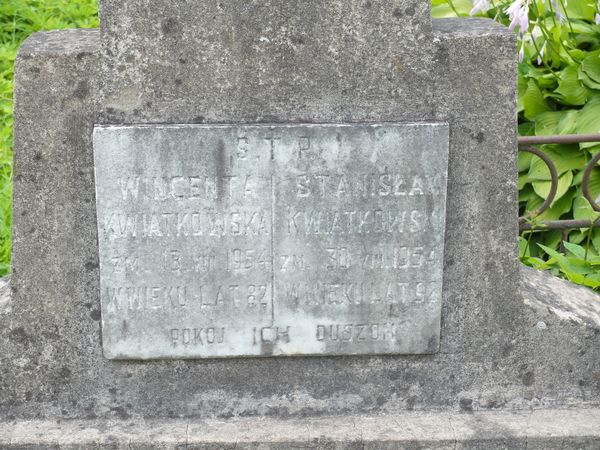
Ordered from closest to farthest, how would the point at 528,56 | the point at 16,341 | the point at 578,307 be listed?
the point at 16,341 < the point at 578,307 < the point at 528,56

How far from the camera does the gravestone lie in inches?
108

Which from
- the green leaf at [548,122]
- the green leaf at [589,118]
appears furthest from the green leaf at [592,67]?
the green leaf at [548,122]

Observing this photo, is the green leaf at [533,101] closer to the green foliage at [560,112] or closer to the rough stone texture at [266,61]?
the green foliage at [560,112]

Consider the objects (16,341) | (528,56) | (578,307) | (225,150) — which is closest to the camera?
(225,150)

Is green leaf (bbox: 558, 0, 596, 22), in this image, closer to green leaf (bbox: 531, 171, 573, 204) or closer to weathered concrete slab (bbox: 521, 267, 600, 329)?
green leaf (bbox: 531, 171, 573, 204)

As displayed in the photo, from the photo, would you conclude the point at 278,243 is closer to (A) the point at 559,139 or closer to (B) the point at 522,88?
(A) the point at 559,139

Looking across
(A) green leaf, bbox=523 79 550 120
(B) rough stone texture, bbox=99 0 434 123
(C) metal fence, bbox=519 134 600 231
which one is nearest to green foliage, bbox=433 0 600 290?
(A) green leaf, bbox=523 79 550 120

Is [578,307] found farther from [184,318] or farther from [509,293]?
[184,318]

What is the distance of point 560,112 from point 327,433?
A: 269 centimetres

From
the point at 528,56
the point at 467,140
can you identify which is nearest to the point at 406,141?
the point at 467,140

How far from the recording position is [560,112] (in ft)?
16.5

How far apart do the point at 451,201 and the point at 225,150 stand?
0.70 metres

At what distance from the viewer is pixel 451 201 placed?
2.91m

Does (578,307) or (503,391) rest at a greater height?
(578,307)
